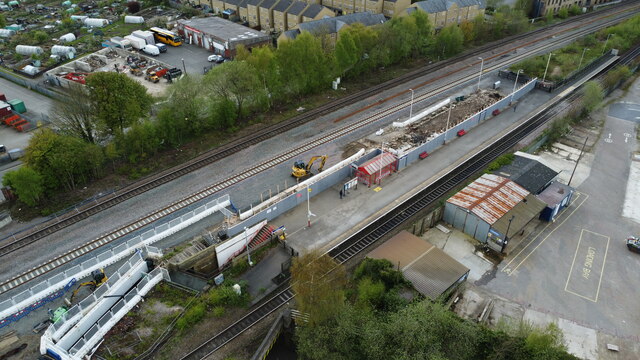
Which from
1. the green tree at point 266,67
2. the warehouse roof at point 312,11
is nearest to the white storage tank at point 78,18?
the warehouse roof at point 312,11

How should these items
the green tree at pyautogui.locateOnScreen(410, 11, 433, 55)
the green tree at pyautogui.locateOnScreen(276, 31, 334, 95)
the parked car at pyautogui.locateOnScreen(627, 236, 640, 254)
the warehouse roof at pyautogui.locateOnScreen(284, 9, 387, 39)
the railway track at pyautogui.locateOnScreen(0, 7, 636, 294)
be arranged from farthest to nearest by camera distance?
the green tree at pyautogui.locateOnScreen(410, 11, 433, 55)
the warehouse roof at pyautogui.locateOnScreen(284, 9, 387, 39)
the green tree at pyautogui.locateOnScreen(276, 31, 334, 95)
the parked car at pyautogui.locateOnScreen(627, 236, 640, 254)
the railway track at pyautogui.locateOnScreen(0, 7, 636, 294)

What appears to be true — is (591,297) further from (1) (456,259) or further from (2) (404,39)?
(2) (404,39)

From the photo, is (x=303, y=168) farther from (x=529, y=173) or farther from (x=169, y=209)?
(x=529, y=173)

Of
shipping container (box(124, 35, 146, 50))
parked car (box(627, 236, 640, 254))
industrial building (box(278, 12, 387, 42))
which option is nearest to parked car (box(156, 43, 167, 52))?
shipping container (box(124, 35, 146, 50))

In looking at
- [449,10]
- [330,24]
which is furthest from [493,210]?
[449,10]

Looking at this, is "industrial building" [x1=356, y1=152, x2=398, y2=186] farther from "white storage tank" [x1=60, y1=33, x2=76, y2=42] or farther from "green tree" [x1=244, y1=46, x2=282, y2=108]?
"white storage tank" [x1=60, y1=33, x2=76, y2=42]

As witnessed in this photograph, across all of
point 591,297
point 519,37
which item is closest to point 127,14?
point 519,37
